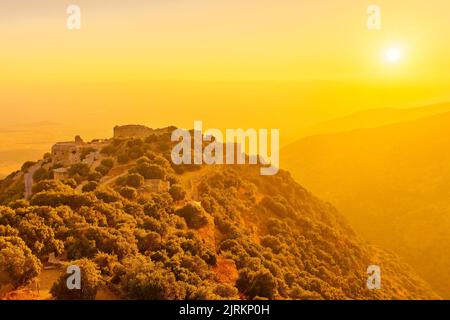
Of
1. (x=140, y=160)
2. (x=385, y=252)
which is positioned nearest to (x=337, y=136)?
(x=385, y=252)

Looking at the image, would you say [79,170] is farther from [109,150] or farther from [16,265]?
[16,265]

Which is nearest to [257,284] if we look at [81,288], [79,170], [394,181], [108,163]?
[81,288]

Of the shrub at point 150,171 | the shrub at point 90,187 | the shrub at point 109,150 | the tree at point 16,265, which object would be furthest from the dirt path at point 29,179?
the tree at point 16,265

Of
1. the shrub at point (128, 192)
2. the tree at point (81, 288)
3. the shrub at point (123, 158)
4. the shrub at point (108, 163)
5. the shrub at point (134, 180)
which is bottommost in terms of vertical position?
the tree at point (81, 288)

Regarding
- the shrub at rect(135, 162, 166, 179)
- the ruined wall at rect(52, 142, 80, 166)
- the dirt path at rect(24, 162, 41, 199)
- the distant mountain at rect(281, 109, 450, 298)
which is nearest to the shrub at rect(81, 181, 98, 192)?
the shrub at rect(135, 162, 166, 179)

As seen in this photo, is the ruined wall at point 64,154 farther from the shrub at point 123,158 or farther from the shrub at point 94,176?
the shrub at point 94,176
